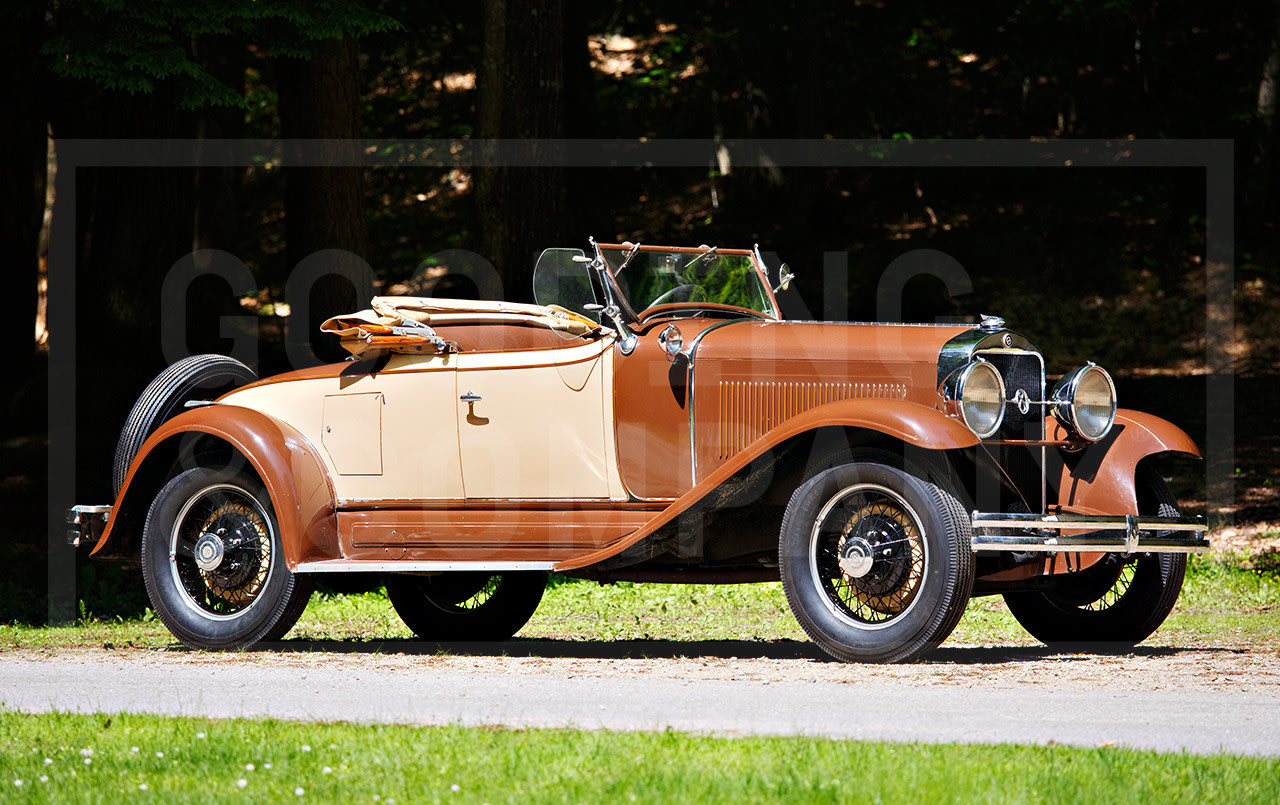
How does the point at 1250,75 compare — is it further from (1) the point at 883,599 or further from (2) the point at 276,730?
(2) the point at 276,730

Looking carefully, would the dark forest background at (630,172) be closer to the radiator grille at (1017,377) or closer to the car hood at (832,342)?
the car hood at (832,342)

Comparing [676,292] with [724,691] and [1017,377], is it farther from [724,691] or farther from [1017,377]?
[724,691]

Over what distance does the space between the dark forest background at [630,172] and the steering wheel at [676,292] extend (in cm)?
524

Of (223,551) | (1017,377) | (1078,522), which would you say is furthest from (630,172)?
(1078,522)

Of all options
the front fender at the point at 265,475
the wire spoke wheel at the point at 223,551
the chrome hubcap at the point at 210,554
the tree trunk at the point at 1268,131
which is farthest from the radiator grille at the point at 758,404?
the tree trunk at the point at 1268,131

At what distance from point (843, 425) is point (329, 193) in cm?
992

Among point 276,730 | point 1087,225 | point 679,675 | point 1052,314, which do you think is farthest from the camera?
point 1087,225

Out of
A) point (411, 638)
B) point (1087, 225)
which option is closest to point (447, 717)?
point (411, 638)

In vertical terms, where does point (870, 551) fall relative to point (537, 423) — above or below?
below

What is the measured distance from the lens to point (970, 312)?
21391 mm

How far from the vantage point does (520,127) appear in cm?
1444

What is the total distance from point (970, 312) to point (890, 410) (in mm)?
15224

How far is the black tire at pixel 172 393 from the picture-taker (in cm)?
880

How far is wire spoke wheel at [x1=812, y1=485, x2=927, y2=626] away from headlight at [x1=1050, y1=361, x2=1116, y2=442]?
42.8 inches
